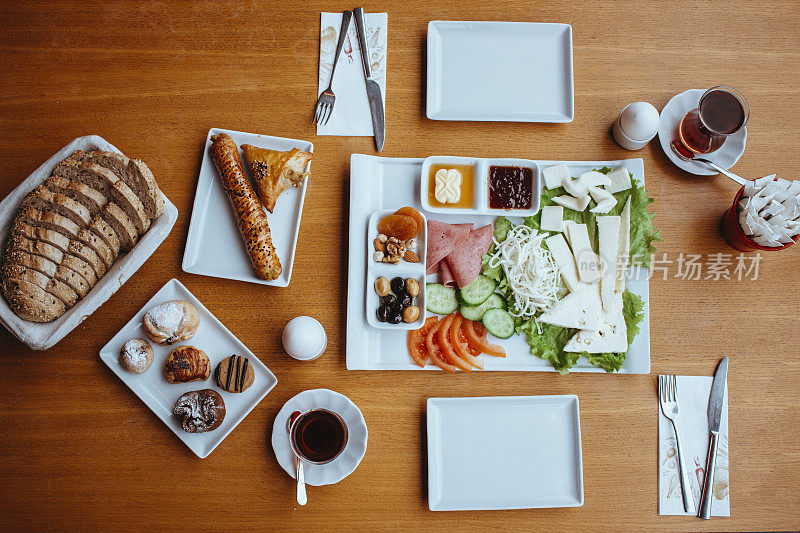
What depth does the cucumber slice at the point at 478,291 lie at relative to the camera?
6.25 feet

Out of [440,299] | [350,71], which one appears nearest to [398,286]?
[440,299]

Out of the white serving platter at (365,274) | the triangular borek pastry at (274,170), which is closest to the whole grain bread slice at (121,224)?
the triangular borek pastry at (274,170)

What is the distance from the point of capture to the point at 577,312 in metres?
1.90

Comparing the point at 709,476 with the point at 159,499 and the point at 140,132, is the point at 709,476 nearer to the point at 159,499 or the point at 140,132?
the point at 159,499

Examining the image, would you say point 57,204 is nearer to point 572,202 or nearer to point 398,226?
point 398,226

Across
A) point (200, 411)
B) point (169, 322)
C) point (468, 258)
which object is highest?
point (468, 258)

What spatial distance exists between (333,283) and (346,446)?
2.05 ft

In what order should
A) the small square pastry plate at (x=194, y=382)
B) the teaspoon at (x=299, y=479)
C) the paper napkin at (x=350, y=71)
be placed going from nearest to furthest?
the teaspoon at (x=299, y=479), the small square pastry plate at (x=194, y=382), the paper napkin at (x=350, y=71)

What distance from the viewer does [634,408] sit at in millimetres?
1934

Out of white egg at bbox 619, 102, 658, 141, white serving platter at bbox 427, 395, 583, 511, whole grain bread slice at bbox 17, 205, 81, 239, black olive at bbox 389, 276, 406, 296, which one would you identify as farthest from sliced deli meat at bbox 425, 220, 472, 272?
whole grain bread slice at bbox 17, 205, 81, 239

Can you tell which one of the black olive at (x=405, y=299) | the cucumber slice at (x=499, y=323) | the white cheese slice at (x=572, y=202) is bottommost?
the cucumber slice at (x=499, y=323)

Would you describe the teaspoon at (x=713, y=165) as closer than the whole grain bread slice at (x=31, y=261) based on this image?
No

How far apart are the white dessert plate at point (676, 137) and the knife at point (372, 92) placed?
3.85 feet

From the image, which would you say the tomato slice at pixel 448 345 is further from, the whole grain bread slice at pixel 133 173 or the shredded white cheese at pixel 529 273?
the whole grain bread slice at pixel 133 173
